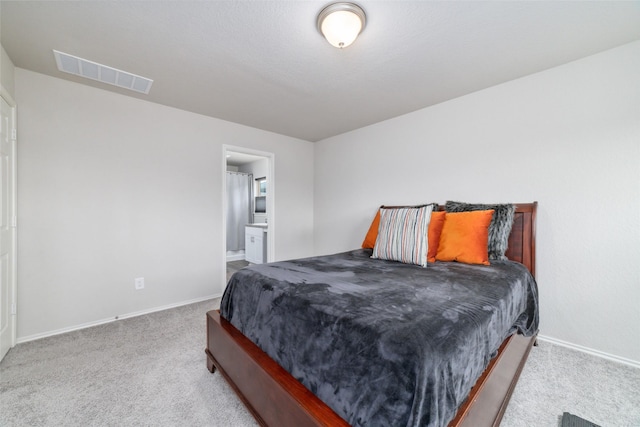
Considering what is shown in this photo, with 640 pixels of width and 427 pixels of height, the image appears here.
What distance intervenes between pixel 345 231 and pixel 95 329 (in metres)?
3.05

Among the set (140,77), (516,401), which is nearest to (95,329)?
(140,77)

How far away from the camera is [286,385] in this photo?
1.16 meters

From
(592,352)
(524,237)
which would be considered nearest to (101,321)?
(524,237)

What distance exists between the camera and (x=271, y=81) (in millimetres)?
2406

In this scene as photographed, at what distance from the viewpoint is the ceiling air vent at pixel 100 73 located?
6.80 feet

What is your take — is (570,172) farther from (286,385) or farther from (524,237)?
(286,385)

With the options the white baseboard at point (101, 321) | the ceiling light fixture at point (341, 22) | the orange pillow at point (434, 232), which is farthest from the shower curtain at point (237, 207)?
the ceiling light fixture at point (341, 22)

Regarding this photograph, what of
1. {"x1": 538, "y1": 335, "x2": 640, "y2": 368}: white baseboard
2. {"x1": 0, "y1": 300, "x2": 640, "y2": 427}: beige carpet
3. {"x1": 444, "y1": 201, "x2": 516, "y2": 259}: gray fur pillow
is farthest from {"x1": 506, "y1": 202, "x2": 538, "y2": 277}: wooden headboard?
{"x1": 0, "y1": 300, "x2": 640, "y2": 427}: beige carpet

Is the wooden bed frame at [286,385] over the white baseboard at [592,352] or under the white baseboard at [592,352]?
over

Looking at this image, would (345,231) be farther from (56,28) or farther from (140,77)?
(56,28)

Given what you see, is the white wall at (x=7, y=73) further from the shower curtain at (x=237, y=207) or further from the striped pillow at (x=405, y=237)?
the shower curtain at (x=237, y=207)

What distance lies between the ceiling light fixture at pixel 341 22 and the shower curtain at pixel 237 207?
4574mm

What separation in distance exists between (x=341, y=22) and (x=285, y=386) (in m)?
1.99

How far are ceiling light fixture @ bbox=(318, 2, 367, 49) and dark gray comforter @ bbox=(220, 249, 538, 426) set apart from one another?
1.54 m
